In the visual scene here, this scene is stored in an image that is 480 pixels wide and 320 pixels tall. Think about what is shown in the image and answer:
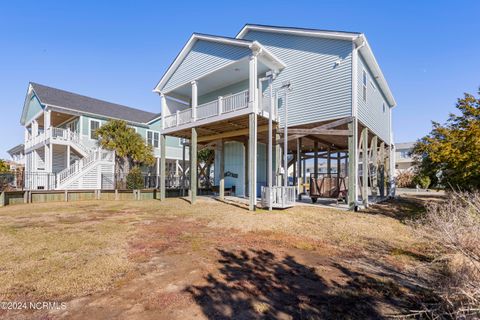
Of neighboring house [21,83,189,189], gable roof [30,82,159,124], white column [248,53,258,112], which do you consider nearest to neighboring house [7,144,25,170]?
neighboring house [21,83,189,189]

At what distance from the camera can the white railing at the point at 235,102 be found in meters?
11.0

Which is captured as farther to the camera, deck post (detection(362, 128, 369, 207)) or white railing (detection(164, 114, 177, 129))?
white railing (detection(164, 114, 177, 129))

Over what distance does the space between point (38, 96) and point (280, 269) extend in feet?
82.3

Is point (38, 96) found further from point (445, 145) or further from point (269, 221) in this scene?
point (445, 145)

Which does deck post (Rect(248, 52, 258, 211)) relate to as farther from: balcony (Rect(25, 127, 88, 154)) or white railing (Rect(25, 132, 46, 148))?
white railing (Rect(25, 132, 46, 148))

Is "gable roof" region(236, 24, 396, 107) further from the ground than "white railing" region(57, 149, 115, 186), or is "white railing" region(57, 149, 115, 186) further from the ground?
"gable roof" region(236, 24, 396, 107)

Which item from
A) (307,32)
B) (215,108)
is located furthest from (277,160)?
(307,32)

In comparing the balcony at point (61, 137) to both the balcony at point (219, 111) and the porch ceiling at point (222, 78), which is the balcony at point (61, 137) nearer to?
the porch ceiling at point (222, 78)

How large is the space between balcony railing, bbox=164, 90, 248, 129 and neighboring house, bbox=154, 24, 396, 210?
1.9 inches

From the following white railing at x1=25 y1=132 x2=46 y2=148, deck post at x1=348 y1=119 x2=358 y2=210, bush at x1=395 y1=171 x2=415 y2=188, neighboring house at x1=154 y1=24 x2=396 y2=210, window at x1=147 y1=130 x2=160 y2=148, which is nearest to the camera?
deck post at x1=348 y1=119 x2=358 y2=210

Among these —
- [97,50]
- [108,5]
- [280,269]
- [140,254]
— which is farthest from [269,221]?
[97,50]

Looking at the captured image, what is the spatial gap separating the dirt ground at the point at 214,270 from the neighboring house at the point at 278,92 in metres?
3.87

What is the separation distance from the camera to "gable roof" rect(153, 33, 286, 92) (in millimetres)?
10633

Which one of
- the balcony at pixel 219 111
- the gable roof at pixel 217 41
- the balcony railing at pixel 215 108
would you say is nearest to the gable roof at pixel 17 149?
the gable roof at pixel 217 41
